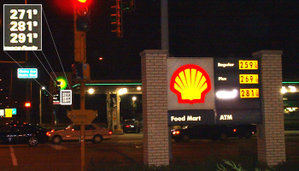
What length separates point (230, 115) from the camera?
1383cm

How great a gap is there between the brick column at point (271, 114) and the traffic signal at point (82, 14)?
5.78 meters

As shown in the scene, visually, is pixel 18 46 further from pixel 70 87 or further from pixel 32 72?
pixel 70 87

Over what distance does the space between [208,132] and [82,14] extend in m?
20.5

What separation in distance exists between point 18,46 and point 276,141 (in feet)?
35.8

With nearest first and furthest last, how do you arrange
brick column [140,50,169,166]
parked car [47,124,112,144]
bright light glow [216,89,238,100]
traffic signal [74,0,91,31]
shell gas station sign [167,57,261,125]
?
1. traffic signal [74,0,91,31]
2. brick column [140,50,169,166]
3. shell gas station sign [167,57,261,125]
4. bright light glow [216,89,238,100]
5. parked car [47,124,112,144]

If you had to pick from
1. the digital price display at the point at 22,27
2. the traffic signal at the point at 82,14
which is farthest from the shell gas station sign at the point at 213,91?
the digital price display at the point at 22,27

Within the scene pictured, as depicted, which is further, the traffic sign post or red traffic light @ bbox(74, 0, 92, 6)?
the traffic sign post

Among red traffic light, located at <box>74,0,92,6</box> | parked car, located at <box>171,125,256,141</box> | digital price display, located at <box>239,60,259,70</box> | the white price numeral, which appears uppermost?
the white price numeral

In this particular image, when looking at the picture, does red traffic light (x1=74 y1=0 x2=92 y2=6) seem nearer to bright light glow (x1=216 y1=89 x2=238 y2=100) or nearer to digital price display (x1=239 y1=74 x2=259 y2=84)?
bright light glow (x1=216 y1=89 x2=238 y2=100)

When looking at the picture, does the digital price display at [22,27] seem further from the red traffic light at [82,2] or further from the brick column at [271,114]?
the brick column at [271,114]

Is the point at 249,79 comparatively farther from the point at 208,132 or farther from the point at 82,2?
the point at 208,132

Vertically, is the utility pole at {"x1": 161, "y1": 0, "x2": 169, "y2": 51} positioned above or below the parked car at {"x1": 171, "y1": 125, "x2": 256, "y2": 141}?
above

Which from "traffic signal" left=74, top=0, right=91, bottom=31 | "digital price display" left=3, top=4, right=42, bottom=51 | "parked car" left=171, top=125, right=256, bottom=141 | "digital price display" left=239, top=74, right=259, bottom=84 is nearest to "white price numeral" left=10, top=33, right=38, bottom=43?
"digital price display" left=3, top=4, right=42, bottom=51

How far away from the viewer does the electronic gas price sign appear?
45.3 feet
